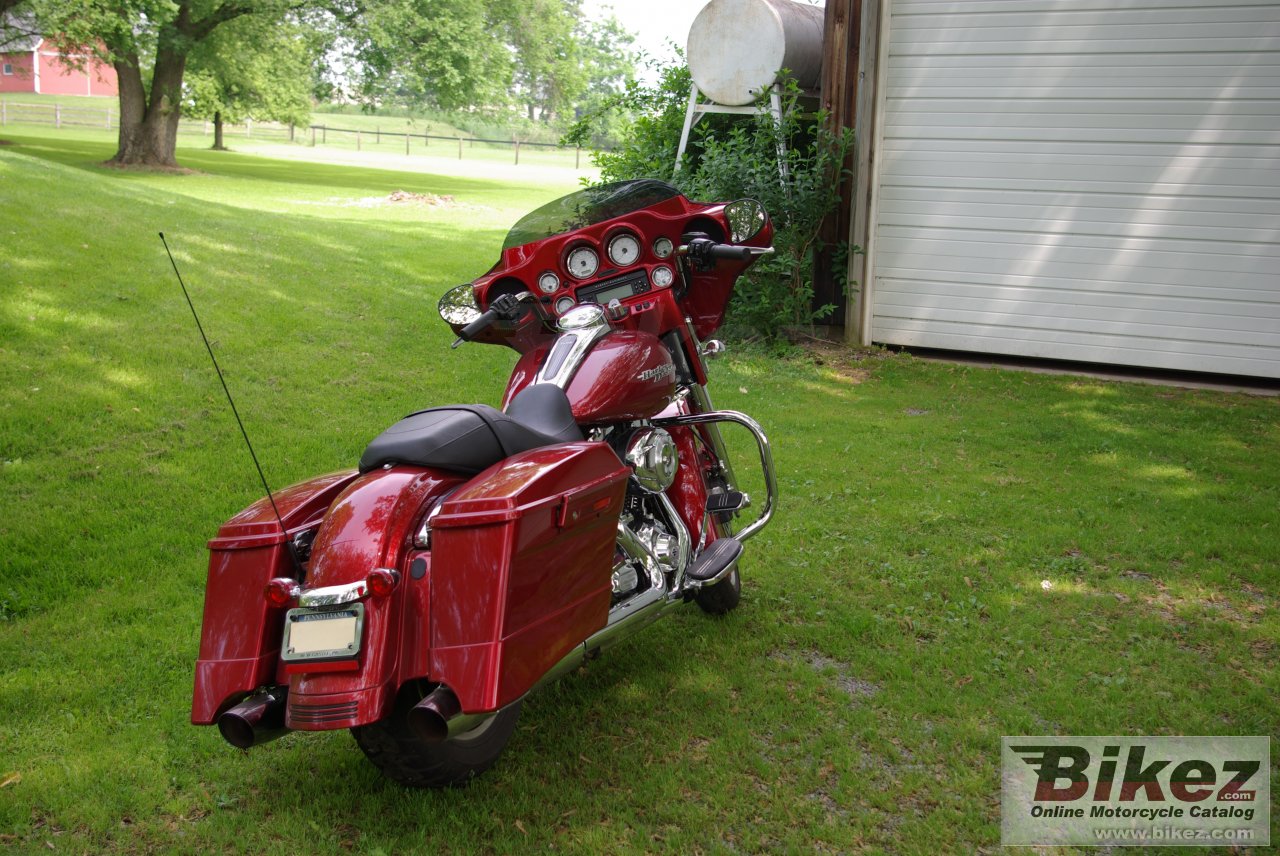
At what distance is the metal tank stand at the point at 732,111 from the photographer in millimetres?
9578

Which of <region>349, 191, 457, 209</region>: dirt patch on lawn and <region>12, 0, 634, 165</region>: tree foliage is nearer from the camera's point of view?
<region>349, 191, 457, 209</region>: dirt patch on lawn

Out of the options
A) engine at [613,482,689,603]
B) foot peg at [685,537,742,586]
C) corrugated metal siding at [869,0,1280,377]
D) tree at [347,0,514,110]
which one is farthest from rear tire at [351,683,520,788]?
tree at [347,0,514,110]

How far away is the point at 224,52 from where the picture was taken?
85.6ft

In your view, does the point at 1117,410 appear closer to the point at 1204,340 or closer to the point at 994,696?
the point at 1204,340

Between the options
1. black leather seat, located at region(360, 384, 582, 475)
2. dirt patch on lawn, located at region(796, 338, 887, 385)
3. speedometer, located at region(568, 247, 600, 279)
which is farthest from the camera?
dirt patch on lawn, located at region(796, 338, 887, 385)

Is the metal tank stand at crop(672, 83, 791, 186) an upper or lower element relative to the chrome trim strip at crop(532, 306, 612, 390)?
upper

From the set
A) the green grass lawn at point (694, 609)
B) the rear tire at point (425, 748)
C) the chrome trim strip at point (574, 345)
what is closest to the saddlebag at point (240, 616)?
the rear tire at point (425, 748)

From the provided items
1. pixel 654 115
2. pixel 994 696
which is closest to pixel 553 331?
pixel 994 696

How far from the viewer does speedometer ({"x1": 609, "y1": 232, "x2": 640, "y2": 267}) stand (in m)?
3.73

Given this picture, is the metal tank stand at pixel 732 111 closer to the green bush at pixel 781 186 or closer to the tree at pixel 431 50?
the green bush at pixel 781 186

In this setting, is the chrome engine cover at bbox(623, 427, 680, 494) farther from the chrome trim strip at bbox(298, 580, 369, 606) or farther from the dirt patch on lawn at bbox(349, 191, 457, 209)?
the dirt patch on lawn at bbox(349, 191, 457, 209)

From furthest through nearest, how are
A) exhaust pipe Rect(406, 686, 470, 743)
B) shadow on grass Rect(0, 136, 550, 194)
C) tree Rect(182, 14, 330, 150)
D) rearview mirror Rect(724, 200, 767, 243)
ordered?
tree Rect(182, 14, 330, 150)
shadow on grass Rect(0, 136, 550, 194)
rearview mirror Rect(724, 200, 767, 243)
exhaust pipe Rect(406, 686, 470, 743)

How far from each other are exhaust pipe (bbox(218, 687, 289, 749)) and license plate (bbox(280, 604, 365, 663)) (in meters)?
0.13

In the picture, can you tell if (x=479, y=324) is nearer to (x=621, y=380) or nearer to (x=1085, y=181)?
(x=621, y=380)
